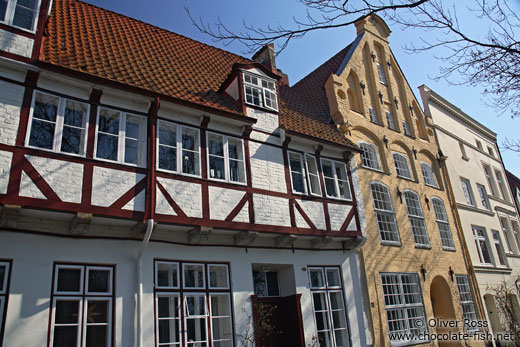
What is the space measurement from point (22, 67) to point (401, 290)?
43.1 ft

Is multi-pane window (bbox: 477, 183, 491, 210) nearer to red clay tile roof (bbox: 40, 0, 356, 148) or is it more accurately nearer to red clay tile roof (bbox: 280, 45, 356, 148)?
red clay tile roof (bbox: 280, 45, 356, 148)

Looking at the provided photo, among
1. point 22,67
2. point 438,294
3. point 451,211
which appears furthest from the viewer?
point 451,211

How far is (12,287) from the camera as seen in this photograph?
7.71 m

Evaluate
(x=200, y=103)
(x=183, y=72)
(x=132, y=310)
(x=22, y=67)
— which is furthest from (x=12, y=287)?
(x=183, y=72)

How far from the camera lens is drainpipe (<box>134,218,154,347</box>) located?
859cm

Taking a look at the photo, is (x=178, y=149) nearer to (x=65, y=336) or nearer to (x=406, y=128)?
(x=65, y=336)

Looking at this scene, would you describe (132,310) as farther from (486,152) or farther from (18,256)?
(486,152)

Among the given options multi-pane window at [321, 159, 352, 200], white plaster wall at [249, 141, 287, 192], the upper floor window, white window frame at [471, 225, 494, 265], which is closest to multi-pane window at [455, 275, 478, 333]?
white window frame at [471, 225, 494, 265]

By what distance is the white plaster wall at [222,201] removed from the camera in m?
10.5

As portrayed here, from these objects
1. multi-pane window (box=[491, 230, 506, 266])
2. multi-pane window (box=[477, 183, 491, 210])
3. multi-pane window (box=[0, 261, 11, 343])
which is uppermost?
multi-pane window (box=[477, 183, 491, 210])

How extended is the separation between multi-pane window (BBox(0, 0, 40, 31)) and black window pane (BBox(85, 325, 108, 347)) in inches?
264

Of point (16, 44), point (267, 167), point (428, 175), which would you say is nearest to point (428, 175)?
point (428, 175)

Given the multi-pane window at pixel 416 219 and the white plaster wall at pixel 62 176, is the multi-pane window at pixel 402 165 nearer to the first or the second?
the multi-pane window at pixel 416 219

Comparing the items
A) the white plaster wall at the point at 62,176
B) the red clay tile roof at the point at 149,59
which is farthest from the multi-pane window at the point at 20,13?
the white plaster wall at the point at 62,176
